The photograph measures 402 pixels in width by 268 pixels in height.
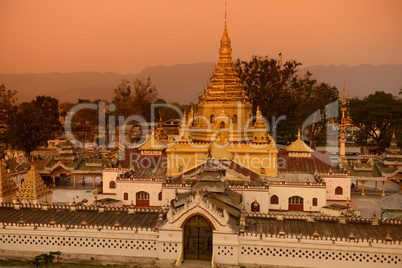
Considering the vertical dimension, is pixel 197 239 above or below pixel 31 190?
below

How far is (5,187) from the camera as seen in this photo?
2086 centimetres

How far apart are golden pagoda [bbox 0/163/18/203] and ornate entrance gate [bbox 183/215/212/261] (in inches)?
398

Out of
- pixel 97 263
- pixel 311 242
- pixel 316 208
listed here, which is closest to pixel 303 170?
pixel 316 208

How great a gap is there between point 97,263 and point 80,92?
11070 cm

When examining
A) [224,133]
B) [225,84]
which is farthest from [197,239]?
[225,84]

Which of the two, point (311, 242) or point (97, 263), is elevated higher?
point (311, 242)

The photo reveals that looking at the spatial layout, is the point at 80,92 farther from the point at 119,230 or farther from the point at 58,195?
the point at 119,230

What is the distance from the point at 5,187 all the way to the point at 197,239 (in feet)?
35.6

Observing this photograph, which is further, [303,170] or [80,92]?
[80,92]

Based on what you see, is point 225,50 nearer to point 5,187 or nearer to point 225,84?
point 225,84

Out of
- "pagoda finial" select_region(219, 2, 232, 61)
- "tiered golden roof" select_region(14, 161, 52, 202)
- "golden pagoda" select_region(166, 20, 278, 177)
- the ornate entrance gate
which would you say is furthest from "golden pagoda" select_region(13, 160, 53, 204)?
"pagoda finial" select_region(219, 2, 232, 61)

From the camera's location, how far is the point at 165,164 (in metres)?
29.3

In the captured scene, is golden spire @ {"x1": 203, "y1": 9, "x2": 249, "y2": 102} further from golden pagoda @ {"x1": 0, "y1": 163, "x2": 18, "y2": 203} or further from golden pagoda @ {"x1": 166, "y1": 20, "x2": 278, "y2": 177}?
golden pagoda @ {"x1": 0, "y1": 163, "x2": 18, "y2": 203}

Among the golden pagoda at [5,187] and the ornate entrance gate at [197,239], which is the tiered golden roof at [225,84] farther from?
the ornate entrance gate at [197,239]
